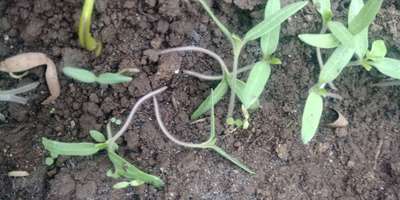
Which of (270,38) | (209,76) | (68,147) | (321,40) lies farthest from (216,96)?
(68,147)

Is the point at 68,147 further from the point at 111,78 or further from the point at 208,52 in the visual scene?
the point at 208,52

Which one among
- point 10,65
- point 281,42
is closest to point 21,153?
point 10,65

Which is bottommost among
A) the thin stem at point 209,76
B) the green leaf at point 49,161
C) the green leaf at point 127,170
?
the green leaf at point 49,161

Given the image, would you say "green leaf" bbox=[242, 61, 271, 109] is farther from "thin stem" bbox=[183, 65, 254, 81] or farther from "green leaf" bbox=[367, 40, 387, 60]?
"green leaf" bbox=[367, 40, 387, 60]

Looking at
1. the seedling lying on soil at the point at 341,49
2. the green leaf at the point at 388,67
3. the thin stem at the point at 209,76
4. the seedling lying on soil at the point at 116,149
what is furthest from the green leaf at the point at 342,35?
the seedling lying on soil at the point at 116,149

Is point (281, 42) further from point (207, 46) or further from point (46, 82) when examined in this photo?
point (46, 82)

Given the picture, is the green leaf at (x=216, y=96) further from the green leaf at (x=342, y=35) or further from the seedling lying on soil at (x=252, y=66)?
the green leaf at (x=342, y=35)
